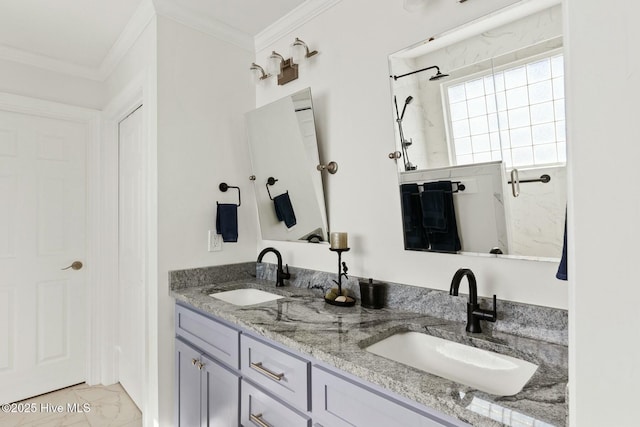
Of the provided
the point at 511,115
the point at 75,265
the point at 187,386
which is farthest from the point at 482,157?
the point at 75,265

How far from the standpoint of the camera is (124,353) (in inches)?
104

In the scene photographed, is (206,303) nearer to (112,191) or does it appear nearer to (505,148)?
(505,148)

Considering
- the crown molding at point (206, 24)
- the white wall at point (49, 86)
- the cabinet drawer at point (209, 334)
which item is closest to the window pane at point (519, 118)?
the cabinet drawer at point (209, 334)

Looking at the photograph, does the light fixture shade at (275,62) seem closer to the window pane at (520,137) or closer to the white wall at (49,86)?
the window pane at (520,137)

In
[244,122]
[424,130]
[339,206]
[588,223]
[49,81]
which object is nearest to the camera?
[588,223]

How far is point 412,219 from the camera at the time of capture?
1.48 metres

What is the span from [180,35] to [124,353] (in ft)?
7.40

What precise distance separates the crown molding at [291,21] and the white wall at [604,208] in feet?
5.30

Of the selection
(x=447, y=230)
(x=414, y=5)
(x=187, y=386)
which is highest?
(x=414, y=5)

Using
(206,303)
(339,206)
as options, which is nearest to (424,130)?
(339,206)

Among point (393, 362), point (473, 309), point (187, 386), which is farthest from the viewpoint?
point (187, 386)

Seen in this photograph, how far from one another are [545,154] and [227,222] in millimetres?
1649

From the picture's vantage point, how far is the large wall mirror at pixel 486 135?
1113 mm

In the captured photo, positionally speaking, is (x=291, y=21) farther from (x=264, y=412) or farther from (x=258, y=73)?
(x=264, y=412)
